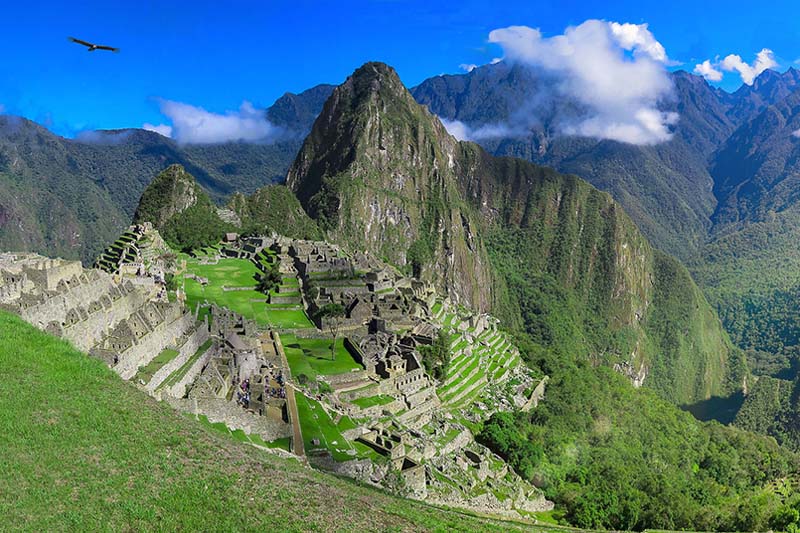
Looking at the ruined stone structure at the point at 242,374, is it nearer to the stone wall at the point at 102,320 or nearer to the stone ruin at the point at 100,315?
the stone ruin at the point at 100,315

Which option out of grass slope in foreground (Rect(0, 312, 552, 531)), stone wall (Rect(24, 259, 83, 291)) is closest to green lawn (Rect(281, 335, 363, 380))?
stone wall (Rect(24, 259, 83, 291))

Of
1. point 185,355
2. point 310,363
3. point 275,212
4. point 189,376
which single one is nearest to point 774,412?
point 275,212

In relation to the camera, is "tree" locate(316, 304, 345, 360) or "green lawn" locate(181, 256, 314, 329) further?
"green lawn" locate(181, 256, 314, 329)

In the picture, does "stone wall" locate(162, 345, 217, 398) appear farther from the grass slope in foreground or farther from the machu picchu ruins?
the grass slope in foreground

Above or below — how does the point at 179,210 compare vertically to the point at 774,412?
above

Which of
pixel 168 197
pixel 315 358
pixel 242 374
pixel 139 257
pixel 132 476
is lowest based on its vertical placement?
pixel 132 476

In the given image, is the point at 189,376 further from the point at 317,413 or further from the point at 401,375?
the point at 401,375
